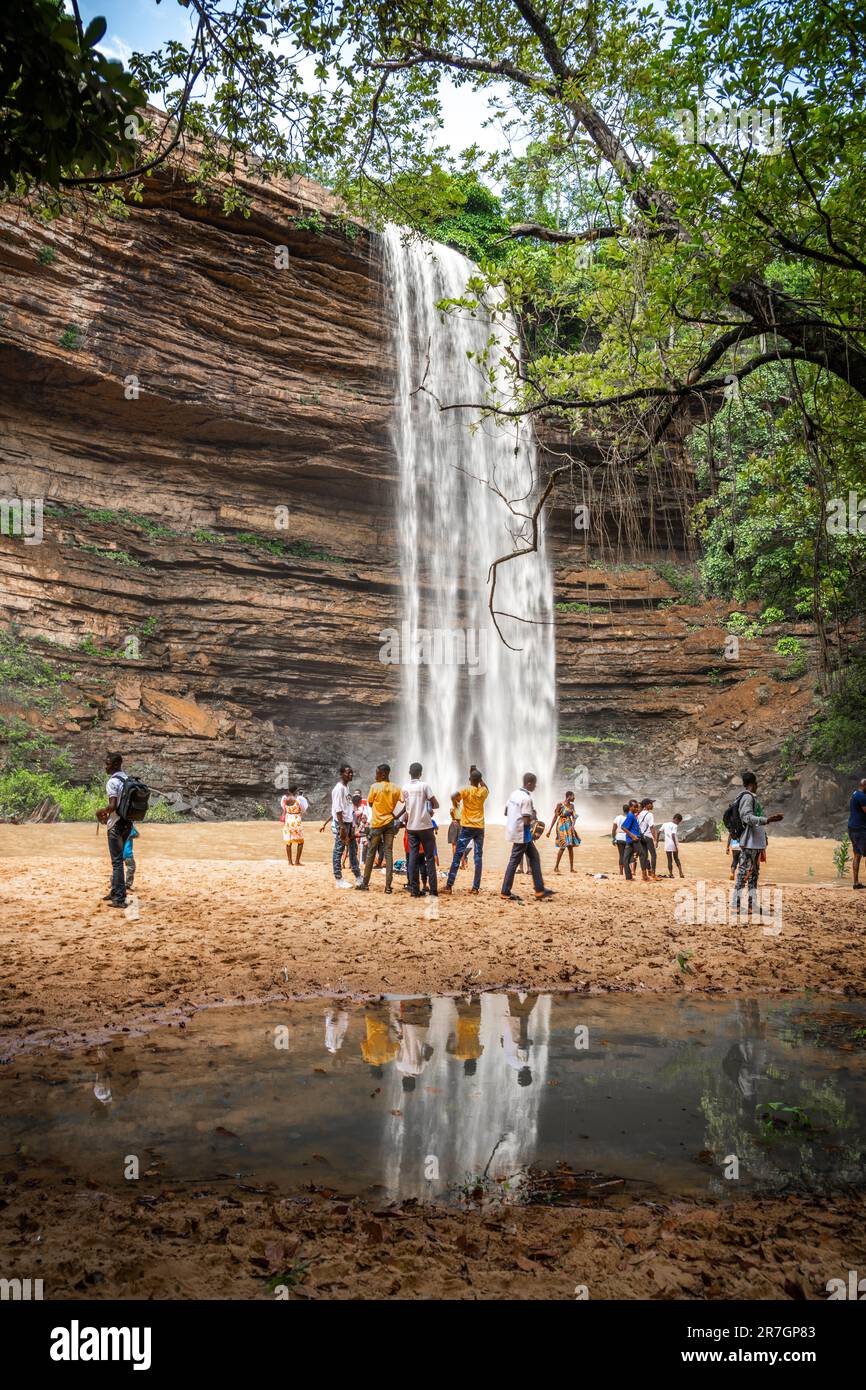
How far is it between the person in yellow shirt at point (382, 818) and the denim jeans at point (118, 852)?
314 cm

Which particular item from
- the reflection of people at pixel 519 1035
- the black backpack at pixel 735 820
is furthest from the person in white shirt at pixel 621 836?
the reflection of people at pixel 519 1035

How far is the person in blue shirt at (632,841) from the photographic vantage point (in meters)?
13.9

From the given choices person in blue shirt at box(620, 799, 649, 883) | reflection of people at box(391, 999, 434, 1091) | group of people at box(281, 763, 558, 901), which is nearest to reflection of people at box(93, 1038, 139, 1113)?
reflection of people at box(391, 999, 434, 1091)

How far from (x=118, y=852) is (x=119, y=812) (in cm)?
58

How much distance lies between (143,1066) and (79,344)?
73.3 feet

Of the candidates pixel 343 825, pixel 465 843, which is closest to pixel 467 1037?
pixel 465 843

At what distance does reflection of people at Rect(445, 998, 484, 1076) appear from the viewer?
485 cm

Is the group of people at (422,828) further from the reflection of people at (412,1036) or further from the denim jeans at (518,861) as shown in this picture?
the reflection of people at (412,1036)

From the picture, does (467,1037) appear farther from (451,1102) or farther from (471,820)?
(471,820)

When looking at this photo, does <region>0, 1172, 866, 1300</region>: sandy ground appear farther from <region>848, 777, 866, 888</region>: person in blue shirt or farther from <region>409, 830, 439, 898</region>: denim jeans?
<region>848, 777, 866, 888</region>: person in blue shirt

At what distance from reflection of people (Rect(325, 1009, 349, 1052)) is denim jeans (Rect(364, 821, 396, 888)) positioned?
5.19 m

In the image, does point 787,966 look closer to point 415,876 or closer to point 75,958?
point 415,876

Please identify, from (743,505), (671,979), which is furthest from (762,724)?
(671,979)

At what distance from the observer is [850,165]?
646cm
